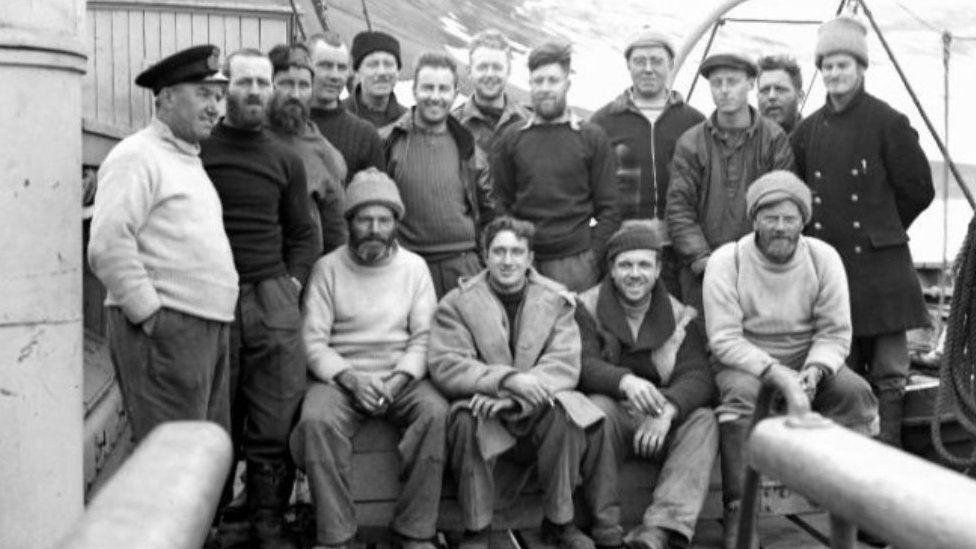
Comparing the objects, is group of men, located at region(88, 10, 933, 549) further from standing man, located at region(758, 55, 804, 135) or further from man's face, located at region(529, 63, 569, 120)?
standing man, located at region(758, 55, 804, 135)

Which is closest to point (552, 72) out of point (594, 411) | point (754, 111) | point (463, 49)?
point (754, 111)

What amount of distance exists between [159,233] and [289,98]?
1.05 metres

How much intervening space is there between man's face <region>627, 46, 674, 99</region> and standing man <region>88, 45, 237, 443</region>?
2.14 meters

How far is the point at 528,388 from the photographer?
5.32 m

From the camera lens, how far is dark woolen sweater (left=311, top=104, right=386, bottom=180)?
19.1 feet

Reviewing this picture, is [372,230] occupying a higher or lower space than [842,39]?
lower

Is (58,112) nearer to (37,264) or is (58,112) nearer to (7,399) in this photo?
(37,264)

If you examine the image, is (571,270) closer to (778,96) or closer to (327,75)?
(327,75)

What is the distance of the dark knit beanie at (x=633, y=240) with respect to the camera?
18.4ft

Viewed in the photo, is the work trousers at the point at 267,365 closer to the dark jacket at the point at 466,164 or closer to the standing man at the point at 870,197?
the dark jacket at the point at 466,164

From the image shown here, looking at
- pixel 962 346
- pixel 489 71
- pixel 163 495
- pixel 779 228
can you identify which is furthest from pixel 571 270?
pixel 163 495

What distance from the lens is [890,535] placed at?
5.85ft

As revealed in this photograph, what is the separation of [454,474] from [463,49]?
9123 millimetres

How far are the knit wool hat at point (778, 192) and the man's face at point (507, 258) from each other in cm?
80
